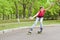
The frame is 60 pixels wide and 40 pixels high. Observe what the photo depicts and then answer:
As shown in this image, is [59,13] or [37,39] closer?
[37,39]

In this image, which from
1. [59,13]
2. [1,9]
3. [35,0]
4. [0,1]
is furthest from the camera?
[59,13]

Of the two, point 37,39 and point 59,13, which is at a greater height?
point 37,39

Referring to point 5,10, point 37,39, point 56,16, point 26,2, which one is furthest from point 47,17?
point 37,39

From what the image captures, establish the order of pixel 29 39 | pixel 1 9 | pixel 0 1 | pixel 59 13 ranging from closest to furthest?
1. pixel 29 39
2. pixel 0 1
3. pixel 1 9
4. pixel 59 13

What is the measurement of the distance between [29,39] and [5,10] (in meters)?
16.8

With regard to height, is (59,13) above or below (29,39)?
below

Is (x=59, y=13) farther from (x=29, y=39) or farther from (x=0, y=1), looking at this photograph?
(x=29, y=39)

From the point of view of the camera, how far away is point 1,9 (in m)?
24.7

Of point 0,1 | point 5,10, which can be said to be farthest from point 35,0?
point 0,1

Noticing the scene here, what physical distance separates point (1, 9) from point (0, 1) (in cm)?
330

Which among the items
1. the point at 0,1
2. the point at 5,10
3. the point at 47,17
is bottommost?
the point at 47,17

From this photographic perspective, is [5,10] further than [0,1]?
Yes

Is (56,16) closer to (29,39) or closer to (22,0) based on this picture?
(22,0)

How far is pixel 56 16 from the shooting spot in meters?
42.9
